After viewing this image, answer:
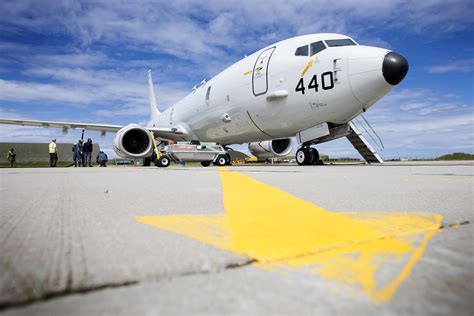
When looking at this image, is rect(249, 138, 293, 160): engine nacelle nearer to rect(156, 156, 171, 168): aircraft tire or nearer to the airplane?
the airplane

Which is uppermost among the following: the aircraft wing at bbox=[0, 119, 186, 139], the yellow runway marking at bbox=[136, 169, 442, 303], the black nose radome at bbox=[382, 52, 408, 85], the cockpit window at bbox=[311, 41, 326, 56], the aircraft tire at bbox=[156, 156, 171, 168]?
the cockpit window at bbox=[311, 41, 326, 56]

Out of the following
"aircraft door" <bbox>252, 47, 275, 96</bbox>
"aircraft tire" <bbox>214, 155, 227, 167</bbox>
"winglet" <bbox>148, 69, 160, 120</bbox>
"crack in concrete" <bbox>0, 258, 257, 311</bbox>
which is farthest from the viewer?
"winglet" <bbox>148, 69, 160, 120</bbox>

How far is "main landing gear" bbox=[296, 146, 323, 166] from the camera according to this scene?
8711 millimetres

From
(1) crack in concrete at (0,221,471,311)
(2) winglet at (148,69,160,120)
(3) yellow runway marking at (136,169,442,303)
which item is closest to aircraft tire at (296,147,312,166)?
(3) yellow runway marking at (136,169,442,303)

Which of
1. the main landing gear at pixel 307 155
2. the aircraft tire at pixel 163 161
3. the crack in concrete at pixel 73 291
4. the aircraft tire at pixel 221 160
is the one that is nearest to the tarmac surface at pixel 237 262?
the crack in concrete at pixel 73 291

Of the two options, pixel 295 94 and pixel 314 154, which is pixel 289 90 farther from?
pixel 314 154

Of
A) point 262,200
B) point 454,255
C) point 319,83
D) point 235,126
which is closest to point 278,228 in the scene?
point 454,255

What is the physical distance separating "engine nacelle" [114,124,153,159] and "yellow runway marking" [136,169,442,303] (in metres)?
9.61

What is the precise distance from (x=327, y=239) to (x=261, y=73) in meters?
7.93

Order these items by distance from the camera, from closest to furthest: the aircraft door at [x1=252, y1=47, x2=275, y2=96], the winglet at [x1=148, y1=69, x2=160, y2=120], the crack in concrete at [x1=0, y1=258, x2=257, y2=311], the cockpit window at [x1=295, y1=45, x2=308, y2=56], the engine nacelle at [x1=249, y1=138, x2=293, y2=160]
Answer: the crack in concrete at [x1=0, y1=258, x2=257, y2=311] → the cockpit window at [x1=295, y1=45, x2=308, y2=56] → the aircraft door at [x1=252, y1=47, x2=275, y2=96] → the engine nacelle at [x1=249, y1=138, x2=293, y2=160] → the winglet at [x1=148, y1=69, x2=160, y2=120]

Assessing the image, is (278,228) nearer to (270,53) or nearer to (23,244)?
(23,244)

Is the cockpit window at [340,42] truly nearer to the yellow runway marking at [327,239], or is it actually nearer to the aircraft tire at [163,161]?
the aircraft tire at [163,161]

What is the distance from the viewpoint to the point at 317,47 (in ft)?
25.2

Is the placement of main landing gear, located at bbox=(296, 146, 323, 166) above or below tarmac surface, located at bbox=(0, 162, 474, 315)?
above
